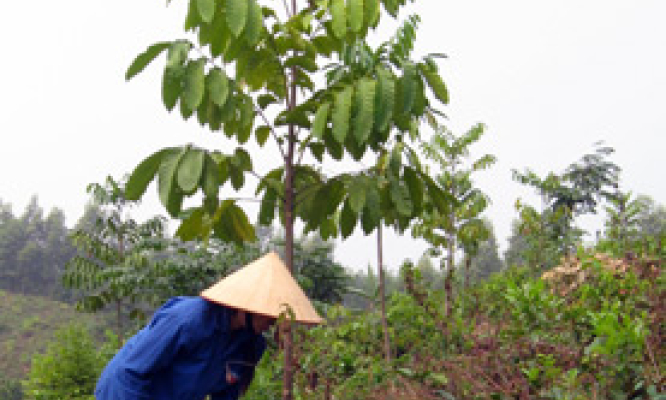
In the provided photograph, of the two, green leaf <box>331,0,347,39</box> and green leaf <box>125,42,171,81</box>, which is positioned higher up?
green leaf <box>331,0,347,39</box>

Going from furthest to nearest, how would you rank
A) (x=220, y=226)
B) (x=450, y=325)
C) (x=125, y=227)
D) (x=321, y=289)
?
1. (x=321, y=289)
2. (x=125, y=227)
3. (x=450, y=325)
4. (x=220, y=226)

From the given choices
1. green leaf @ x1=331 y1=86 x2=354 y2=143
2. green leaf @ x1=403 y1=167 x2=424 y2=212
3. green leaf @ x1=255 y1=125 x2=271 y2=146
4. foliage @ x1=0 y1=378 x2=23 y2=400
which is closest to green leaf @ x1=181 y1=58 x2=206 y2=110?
green leaf @ x1=331 y1=86 x2=354 y2=143

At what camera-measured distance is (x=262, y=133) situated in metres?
2.52

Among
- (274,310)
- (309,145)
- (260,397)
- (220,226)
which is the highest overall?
(309,145)

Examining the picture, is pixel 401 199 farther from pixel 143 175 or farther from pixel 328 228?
pixel 143 175

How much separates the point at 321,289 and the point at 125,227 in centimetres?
311

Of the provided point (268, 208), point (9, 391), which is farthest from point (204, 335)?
point (9, 391)

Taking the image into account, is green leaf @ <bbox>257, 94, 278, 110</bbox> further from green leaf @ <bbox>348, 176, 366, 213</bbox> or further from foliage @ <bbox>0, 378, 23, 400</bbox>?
foliage @ <bbox>0, 378, 23, 400</bbox>

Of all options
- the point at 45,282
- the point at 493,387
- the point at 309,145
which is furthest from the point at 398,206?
the point at 45,282

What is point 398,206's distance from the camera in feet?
6.73

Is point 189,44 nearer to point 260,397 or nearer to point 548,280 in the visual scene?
point 260,397

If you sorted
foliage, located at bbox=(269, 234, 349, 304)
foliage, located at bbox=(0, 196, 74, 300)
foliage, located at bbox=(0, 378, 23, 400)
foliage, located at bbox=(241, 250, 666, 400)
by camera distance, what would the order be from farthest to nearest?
1. foliage, located at bbox=(0, 196, 74, 300)
2. foliage, located at bbox=(0, 378, 23, 400)
3. foliage, located at bbox=(269, 234, 349, 304)
4. foliage, located at bbox=(241, 250, 666, 400)

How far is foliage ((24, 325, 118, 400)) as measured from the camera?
17.3 feet

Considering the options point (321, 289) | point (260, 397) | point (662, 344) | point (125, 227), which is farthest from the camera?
point (321, 289)
